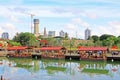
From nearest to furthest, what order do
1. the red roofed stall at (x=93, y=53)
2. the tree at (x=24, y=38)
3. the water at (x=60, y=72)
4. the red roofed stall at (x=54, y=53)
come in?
the water at (x=60, y=72) → the red roofed stall at (x=93, y=53) → the red roofed stall at (x=54, y=53) → the tree at (x=24, y=38)

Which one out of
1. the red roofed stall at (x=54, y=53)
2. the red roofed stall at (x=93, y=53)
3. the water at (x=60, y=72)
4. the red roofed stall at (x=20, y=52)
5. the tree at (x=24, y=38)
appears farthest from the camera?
the tree at (x=24, y=38)

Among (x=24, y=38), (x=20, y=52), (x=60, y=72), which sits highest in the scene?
(x=24, y=38)

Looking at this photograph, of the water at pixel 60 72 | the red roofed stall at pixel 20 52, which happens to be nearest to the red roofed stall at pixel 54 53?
the red roofed stall at pixel 20 52

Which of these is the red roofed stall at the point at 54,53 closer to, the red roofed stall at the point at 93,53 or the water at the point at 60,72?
the red roofed stall at the point at 93,53

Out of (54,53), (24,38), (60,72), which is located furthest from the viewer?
(24,38)

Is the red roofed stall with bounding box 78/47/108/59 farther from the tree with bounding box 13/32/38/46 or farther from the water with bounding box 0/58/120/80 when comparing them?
the tree with bounding box 13/32/38/46

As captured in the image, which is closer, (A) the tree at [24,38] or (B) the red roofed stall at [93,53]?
(B) the red roofed stall at [93,53]

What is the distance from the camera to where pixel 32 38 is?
401ft

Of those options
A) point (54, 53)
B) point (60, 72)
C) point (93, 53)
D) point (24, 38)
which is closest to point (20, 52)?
point (54, 53)

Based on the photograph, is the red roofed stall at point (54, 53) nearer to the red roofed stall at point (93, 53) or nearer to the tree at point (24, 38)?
the red roofed stall at point (93, 53)

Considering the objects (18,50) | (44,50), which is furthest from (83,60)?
(18,50)

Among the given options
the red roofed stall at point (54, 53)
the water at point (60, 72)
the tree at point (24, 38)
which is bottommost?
the water at point (60, 72)

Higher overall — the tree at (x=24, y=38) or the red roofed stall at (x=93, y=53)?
the tree at (x=24, y=38)

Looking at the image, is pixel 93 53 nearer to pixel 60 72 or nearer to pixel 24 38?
pixel 60 72
